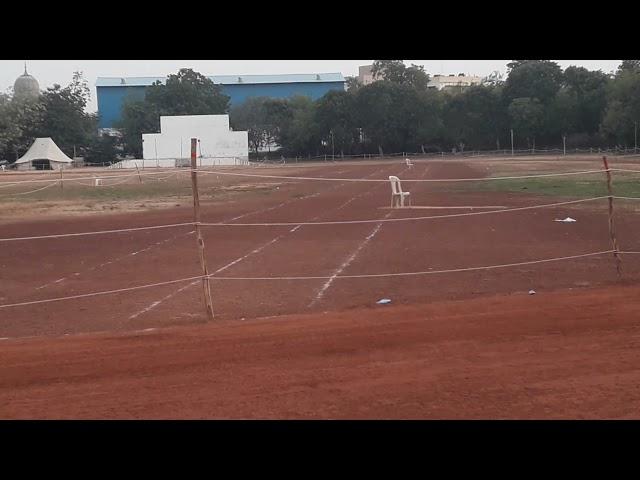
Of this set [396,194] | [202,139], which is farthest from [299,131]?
[396,194]

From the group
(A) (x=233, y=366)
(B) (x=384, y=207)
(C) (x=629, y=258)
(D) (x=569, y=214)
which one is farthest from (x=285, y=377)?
(B) (x=384, y=207)

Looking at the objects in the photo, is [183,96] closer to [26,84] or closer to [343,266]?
[26,84]

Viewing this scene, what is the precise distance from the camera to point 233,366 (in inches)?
236

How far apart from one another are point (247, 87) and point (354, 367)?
10940 centimetres

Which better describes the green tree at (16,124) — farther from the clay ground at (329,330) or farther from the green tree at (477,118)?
the clay ground at (329,330)

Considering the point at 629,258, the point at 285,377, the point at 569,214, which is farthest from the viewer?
the point at 569,214

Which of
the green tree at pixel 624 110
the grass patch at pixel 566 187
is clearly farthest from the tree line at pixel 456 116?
the grass patch at pixel 566 187

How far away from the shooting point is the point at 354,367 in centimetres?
584

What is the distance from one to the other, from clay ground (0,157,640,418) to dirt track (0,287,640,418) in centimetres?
2

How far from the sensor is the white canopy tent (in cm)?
7250

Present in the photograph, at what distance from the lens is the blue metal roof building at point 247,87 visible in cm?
10906

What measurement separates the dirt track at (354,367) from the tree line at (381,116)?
62186 mm

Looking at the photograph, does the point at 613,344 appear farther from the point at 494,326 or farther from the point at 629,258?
the point at 629,258

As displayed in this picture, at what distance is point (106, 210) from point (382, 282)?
17.0 metres
